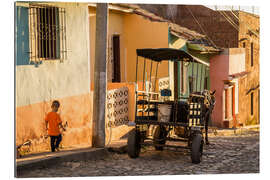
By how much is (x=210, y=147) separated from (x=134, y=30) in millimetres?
3836

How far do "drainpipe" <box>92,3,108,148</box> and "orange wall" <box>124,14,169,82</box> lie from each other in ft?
9.47

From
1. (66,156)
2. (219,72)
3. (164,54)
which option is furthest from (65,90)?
(219,72)

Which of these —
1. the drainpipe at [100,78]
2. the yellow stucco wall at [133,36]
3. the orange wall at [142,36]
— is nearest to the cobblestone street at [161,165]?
the drainpipe at [100,78]

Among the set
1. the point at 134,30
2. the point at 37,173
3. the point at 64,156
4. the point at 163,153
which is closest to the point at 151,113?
the point at 163,153

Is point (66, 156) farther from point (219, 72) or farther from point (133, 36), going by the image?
point (219, 72)

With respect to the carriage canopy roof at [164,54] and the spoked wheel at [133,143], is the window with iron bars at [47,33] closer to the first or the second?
the carriage canopy roof at [164,54]

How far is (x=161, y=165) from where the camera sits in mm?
9453

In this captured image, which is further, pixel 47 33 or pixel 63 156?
pixel 47 33

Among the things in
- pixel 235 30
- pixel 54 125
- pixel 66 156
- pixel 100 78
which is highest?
pixel 235 30

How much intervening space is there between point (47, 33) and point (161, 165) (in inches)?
130

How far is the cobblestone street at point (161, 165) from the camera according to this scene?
877cm

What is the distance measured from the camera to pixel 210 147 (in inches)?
449

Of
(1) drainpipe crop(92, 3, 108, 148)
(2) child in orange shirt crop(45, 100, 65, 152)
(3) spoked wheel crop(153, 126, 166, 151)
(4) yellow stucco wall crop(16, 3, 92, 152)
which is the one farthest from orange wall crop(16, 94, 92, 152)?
(3) spoked wheel crop(153, 126, 166, 151)
